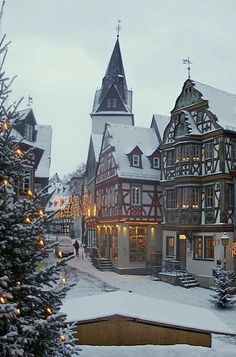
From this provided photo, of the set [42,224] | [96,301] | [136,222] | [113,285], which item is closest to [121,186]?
[136,222]

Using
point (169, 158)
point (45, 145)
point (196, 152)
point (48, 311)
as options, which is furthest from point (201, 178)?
point (48, 311)

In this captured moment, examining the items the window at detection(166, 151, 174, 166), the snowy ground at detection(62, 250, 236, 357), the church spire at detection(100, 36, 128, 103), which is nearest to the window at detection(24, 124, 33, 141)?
the snowy ground at detection(62, 250, 236, 357)

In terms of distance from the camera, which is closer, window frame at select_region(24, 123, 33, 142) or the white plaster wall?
window frame at select_region(24, 123, 33, 142)

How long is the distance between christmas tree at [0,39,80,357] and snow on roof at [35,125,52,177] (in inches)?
1151

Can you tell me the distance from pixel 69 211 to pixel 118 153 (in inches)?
1100

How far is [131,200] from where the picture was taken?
3394 cm

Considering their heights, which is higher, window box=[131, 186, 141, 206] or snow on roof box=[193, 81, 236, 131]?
snow on roof box=[193, 81, 236, 131]

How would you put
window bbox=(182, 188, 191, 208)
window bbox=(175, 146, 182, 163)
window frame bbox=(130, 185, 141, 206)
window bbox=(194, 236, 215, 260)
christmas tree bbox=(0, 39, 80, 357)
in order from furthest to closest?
window frame bbox=(130, 185, 141, 206), window bbox=(175, 146, 182, 163), window bbox=(182, 188, 191, 208), window bbox=(194, 236, 215, 260), christmas tree bbox=(0, 39, 80, 357)

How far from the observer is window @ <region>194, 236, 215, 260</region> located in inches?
1093

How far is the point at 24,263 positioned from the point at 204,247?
22626mm

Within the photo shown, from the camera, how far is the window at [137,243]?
33.5m

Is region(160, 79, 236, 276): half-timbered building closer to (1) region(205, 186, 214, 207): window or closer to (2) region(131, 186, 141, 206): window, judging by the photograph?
(1) region(205, 186, 214, 207): window

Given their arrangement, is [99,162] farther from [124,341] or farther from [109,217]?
[124,341]

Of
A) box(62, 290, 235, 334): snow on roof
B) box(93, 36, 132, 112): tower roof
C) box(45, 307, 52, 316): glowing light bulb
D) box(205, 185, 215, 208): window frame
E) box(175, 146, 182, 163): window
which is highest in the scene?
box(93, 36, 132, 112): tower roof
